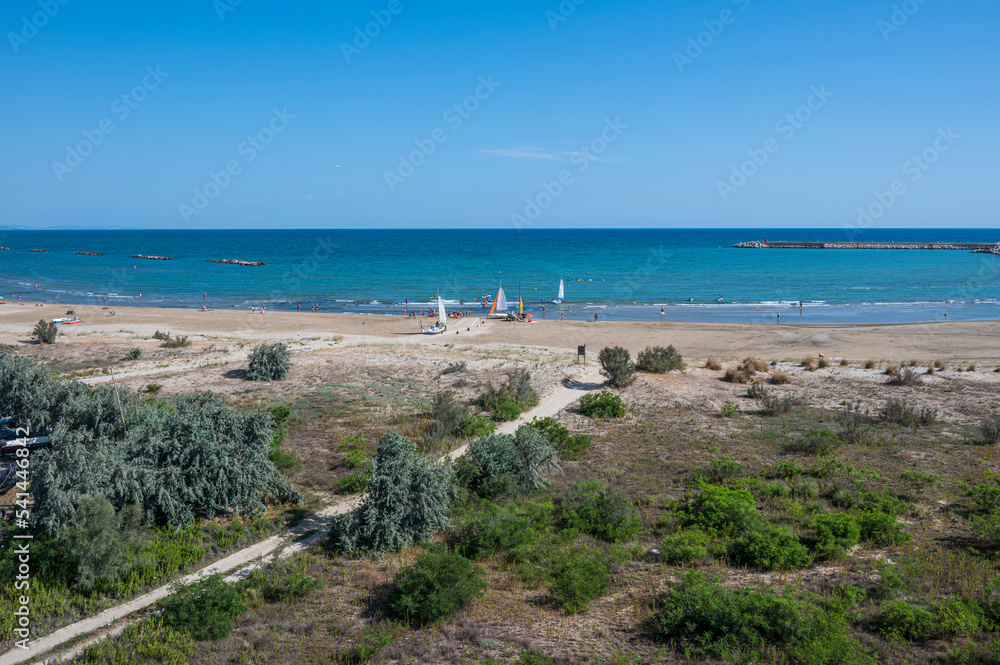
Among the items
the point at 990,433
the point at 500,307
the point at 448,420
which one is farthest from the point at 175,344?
the point at 990,433

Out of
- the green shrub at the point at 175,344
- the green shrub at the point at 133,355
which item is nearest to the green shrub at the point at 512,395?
the green shrub at the point at 133,355

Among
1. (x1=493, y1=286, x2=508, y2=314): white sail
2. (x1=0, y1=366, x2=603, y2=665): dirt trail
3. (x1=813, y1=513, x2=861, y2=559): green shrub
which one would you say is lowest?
(x1=0, y1=366, x2=603, y2=665): dirt trail

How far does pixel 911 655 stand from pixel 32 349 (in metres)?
35.7

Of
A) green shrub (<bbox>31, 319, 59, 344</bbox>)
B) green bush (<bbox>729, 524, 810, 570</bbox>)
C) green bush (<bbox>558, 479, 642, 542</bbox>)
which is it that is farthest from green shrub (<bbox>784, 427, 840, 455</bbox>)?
green shrub (<bbox>31, 319, 59, 344</bbox>)

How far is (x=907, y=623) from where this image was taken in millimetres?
8391

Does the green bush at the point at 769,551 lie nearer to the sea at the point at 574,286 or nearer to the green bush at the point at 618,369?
the green bush at the point at 618,369

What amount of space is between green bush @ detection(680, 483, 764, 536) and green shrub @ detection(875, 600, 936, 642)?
2925 mm

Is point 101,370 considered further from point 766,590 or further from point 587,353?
point 766,590

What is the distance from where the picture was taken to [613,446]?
1695cm

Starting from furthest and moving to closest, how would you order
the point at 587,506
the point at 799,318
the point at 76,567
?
the point at 799,318 < the point at 587,506 < the point at 76,567

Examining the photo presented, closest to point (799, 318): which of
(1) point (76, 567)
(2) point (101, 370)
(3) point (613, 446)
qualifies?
(3) point (613, 446)

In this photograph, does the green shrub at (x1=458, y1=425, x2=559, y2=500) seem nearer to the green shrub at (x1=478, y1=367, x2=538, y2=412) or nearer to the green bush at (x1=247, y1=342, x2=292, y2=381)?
the green shrub at (x1=478, y1=367, x2=538, y2=412)

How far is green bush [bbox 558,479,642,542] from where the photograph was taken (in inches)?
458

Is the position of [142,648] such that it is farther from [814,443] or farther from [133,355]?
[133,355]
